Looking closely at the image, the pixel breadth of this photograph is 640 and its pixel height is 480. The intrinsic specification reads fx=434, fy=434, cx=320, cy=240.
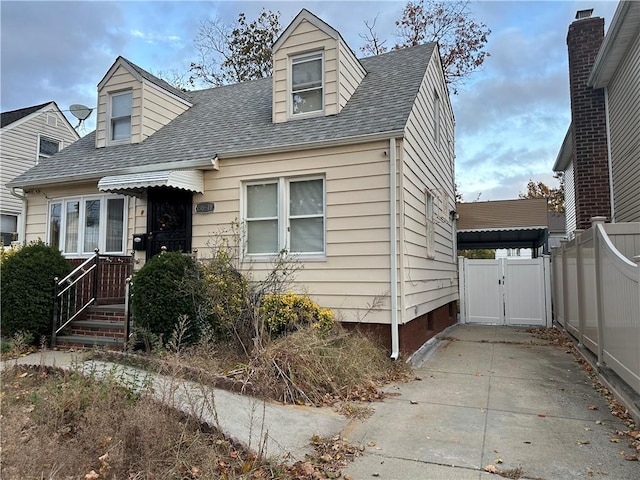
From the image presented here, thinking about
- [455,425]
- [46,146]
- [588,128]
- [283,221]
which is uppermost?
[46,146]

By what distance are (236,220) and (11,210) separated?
1369 centimetres

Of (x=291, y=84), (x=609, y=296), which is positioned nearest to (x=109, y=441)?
(x=609, y=296)

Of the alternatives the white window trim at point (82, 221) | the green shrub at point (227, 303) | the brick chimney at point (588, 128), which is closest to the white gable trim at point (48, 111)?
the white window trim at point (82, 221)

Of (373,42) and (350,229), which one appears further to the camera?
(373,42)

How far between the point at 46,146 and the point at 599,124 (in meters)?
20.7

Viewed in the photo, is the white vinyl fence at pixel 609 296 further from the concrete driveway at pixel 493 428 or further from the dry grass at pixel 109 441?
the dry grass at pixel 109 441

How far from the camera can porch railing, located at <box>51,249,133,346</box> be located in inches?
294

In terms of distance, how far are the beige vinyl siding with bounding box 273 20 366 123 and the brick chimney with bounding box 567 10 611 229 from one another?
6.23 meters

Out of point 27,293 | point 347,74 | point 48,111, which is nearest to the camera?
point 27,293

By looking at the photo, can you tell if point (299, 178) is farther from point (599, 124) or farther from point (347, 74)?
point (599, 124)

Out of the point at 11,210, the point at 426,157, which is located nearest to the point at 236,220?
the point at 426,157

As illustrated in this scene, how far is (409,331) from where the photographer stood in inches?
283

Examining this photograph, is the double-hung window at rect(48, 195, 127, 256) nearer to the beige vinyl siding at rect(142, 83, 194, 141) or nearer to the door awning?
the door awning

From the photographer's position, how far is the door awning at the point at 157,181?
762cm
